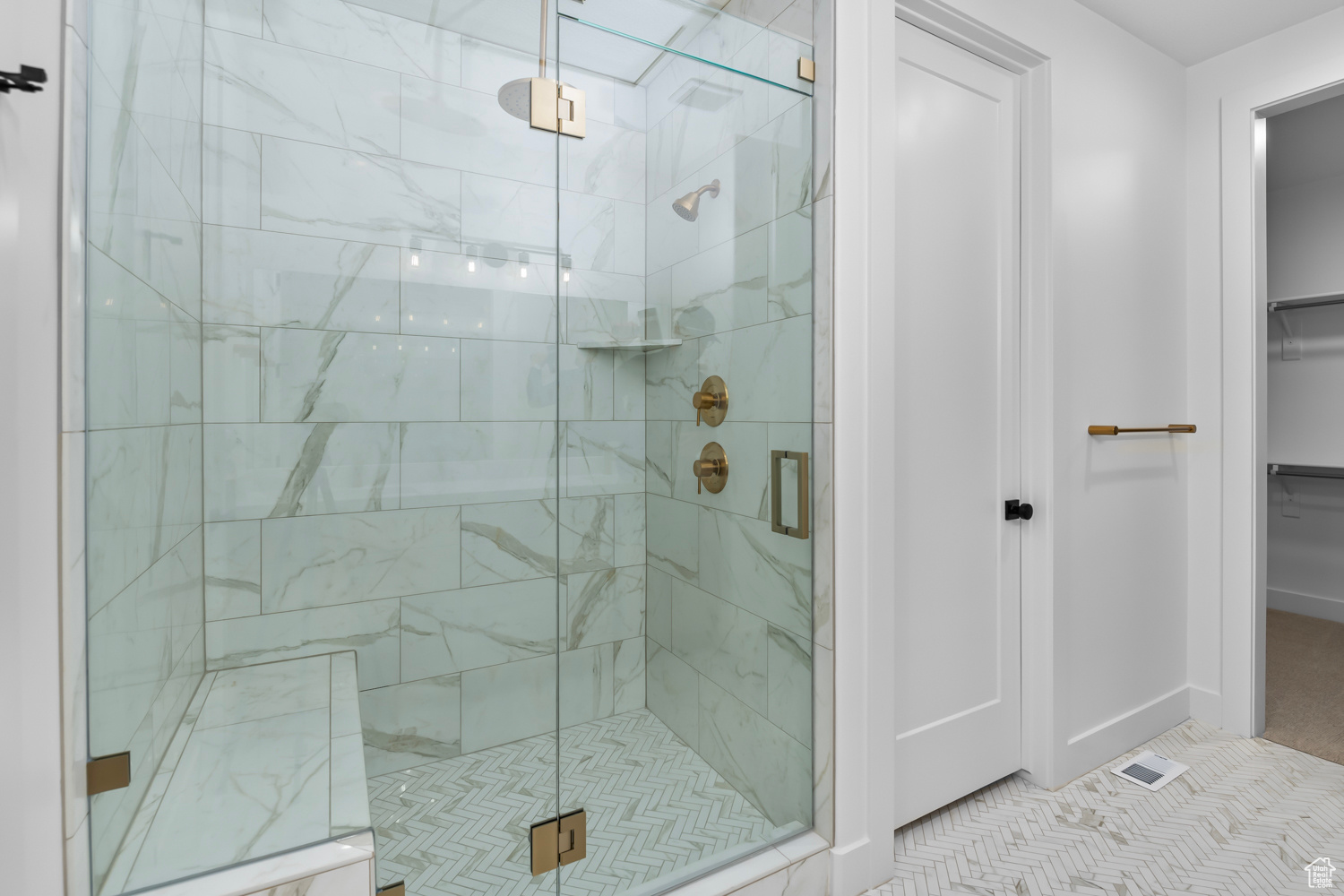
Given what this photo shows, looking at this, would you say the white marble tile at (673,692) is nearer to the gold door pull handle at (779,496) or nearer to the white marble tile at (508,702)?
the white marble tile at (508,702)

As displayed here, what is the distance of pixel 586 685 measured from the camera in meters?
1.39

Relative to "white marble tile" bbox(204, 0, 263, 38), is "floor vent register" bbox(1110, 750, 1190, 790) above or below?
below

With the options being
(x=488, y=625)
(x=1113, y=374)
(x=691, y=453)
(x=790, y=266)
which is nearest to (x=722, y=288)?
(x=790, y=266)

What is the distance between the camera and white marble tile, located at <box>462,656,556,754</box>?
4.34ft

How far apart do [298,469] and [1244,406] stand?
2.76 m

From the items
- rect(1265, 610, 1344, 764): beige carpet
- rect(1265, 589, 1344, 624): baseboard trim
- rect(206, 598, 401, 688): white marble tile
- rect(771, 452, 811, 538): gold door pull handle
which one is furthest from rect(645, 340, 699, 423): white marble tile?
rect(1265, 589, 1344, 624): baseboard trim

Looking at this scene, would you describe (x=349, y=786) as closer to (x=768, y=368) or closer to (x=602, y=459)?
(x=602, y=459)

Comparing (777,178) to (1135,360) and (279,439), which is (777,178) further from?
(1135,360)

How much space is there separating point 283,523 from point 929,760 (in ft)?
5.44

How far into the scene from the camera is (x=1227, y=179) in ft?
6.74

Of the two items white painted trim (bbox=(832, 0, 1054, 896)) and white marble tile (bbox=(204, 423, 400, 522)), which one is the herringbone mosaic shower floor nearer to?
white painted trim (bbox=(832, 0, 1054, 896))

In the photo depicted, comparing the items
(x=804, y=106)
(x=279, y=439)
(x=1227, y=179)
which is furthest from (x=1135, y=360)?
(x=279, y=439)

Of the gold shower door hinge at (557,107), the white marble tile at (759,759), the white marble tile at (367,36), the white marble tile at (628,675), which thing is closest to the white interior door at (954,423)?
the white marble tile at (759,759)

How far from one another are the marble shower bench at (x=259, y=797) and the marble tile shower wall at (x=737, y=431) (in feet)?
2.16
